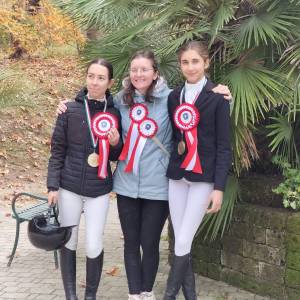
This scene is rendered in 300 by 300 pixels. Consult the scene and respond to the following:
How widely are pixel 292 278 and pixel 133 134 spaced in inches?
67.8

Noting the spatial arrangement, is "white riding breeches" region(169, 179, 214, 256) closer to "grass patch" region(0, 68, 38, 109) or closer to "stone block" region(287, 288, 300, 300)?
"stone block" region(287, 288, 300, 300)

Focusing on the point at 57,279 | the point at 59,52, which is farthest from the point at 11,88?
the point at 59,52

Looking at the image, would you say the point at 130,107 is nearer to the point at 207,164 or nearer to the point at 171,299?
the point at 207,164

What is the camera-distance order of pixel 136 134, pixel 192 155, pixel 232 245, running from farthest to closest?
pixel 232 245 < pixel 136 134 < pixel 192 155

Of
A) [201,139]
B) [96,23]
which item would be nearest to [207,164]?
[201,139]

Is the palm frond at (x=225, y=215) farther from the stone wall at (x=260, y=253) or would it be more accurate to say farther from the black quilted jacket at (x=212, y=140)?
the black quilted jacket at (x=212, y=140)

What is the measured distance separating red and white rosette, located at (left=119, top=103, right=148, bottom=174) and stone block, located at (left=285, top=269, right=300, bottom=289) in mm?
1536

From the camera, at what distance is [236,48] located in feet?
14.0

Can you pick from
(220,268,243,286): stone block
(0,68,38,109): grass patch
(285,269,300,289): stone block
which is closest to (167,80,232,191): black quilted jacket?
(285,269,300,289): stone block

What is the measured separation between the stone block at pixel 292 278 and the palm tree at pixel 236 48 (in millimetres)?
629

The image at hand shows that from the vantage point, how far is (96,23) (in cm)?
516

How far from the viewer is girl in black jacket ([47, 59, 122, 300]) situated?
383 cm

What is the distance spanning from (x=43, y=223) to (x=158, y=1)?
6.83 ft

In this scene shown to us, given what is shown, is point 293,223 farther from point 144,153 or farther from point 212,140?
point 144,153
